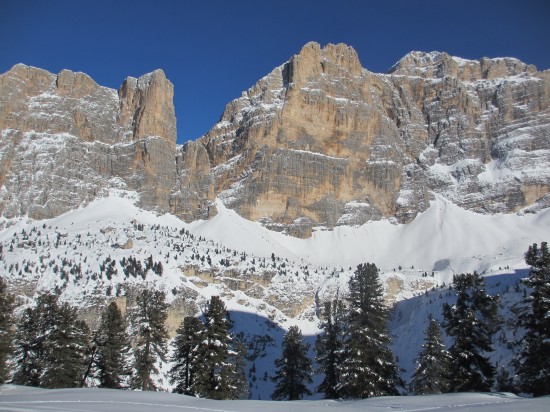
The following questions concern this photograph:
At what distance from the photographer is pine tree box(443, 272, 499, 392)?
3516cm

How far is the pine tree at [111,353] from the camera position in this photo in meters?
47.5

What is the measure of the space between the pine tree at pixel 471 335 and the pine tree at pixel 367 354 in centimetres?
479

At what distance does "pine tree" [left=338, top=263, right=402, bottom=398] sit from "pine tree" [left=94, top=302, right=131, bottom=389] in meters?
19.1

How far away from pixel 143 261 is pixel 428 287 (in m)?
91.5

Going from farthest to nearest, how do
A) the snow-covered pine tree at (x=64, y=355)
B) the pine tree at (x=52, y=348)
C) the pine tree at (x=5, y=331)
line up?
the pine tree at (x=52, y=348), the snow-covered pine tree at (x=64, y=355), the pine tree at (x=5, y=331)

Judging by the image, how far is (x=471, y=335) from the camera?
3591cm

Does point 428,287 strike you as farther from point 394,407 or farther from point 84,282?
point 394,407

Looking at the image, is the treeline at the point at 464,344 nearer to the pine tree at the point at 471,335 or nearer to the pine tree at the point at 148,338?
the pine tree at the point at 471,335

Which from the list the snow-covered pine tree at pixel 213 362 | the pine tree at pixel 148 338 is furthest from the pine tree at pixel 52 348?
the snow-covered pine tree at pixel 213 362

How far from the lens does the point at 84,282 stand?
143 metres

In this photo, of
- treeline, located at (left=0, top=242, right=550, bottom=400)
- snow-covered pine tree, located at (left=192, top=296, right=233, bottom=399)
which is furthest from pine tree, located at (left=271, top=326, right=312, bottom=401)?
snow-covered pine tree, located at (left=192, top=296, right=233, bottom=399)

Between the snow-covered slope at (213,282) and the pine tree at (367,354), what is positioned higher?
the snow-covered slope at (213,282)

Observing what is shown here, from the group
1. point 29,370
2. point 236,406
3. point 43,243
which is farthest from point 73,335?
point 43,243

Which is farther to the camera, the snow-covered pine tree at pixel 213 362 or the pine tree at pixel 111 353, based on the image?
the pine tree at pixel 111 353
